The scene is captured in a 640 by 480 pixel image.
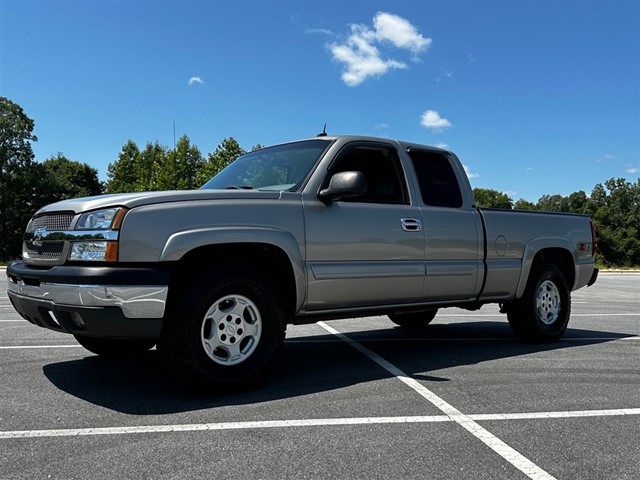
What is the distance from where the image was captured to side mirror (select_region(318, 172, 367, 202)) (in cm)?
426

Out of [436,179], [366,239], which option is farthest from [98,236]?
[436,179]

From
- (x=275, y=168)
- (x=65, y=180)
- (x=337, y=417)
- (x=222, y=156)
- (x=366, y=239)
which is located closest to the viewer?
(x=337, y=417)

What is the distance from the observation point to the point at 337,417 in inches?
137

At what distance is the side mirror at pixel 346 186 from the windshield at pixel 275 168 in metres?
0.31

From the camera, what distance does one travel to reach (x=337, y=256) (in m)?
4.49

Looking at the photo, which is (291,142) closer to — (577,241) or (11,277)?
(11,277)

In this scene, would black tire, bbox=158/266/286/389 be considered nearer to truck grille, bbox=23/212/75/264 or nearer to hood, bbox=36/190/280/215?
hood, bbox=36/190/280/215

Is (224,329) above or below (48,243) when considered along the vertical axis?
below

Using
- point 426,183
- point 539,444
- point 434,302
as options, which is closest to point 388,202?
point 426,183

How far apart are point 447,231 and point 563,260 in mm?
2391

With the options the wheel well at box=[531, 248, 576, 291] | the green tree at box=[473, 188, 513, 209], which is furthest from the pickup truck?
the green tree at box=[473, 188, 513, 209]

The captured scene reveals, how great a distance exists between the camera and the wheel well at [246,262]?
3938mm

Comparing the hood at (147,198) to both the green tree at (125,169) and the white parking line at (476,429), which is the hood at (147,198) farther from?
the green tree at (125,169)

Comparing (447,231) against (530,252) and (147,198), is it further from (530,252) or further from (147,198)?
(147,198)
